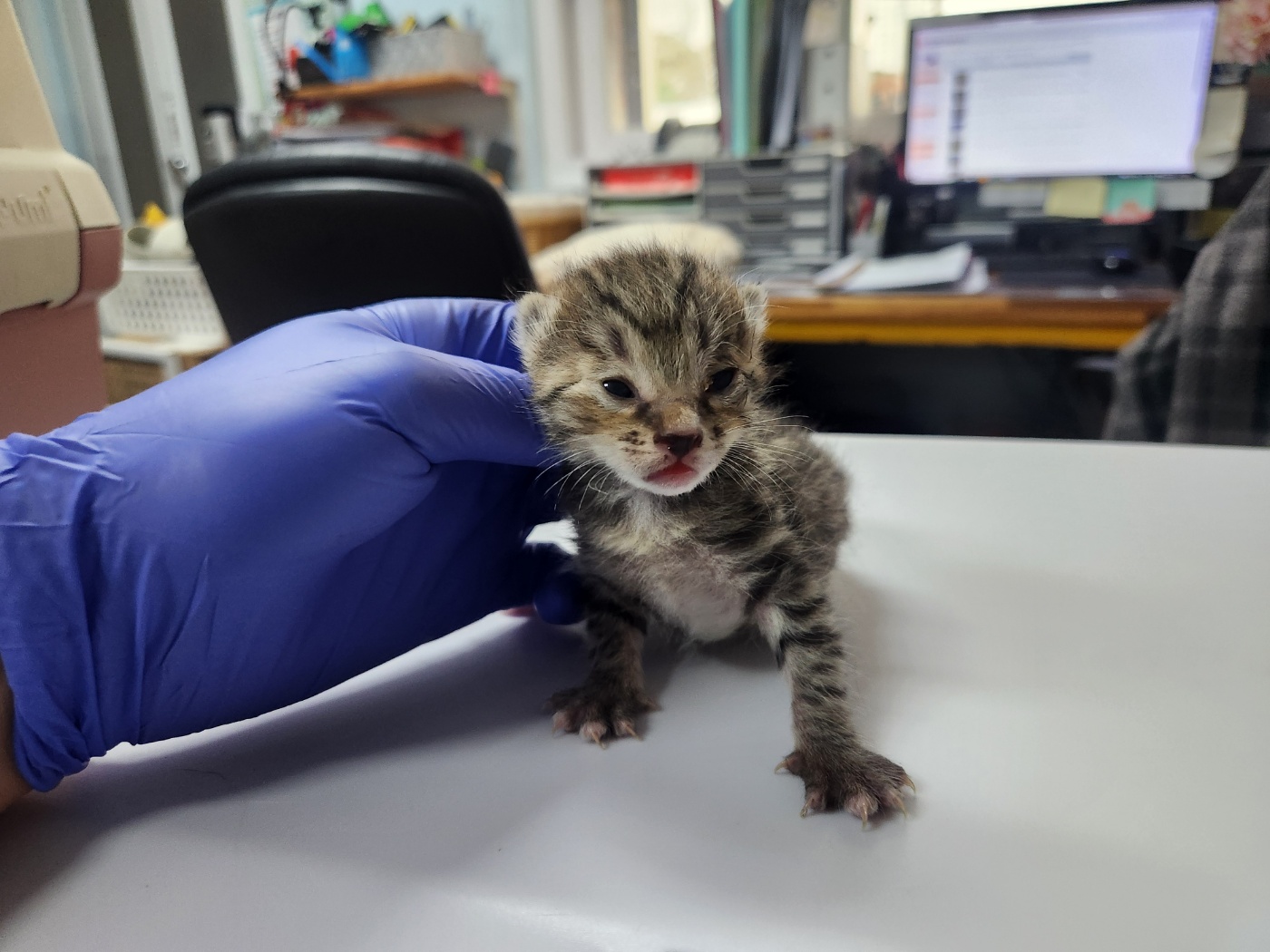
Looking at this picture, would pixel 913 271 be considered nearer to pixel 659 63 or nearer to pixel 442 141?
pixel 659 63

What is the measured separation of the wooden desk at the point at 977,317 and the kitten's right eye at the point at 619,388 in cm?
139

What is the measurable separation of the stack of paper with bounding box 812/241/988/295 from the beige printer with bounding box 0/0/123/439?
6.74 feet

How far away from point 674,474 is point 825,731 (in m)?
0.31

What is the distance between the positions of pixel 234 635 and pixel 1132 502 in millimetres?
1359

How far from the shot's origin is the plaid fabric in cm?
183

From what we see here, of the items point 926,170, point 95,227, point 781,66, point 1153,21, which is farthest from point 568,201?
point 95,227

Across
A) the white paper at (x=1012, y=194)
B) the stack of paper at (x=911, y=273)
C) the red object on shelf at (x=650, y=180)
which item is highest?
the red object on shelf at (x=650, y=180)

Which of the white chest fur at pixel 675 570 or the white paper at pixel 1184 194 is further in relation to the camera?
the white paper at pixel 1184 194

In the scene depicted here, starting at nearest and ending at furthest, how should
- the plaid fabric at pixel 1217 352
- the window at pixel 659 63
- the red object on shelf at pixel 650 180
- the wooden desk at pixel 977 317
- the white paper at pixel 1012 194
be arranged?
the plaid fabric at pixel 1217 352 → the wooden desk at pixel 977 317 → the white paper at pixel 1012 194 → the red object on shelf at pixel 650 180 → the window at pixel 659 63

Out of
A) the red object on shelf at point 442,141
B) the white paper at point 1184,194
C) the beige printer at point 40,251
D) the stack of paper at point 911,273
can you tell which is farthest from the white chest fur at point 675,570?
the red object on shelf at point 442,141

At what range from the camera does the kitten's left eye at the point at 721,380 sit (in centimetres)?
93

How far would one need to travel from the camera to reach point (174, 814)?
754 mm

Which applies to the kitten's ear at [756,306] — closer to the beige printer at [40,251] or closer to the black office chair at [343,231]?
the black office chair at [343,231]

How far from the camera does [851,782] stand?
726 millimetres
